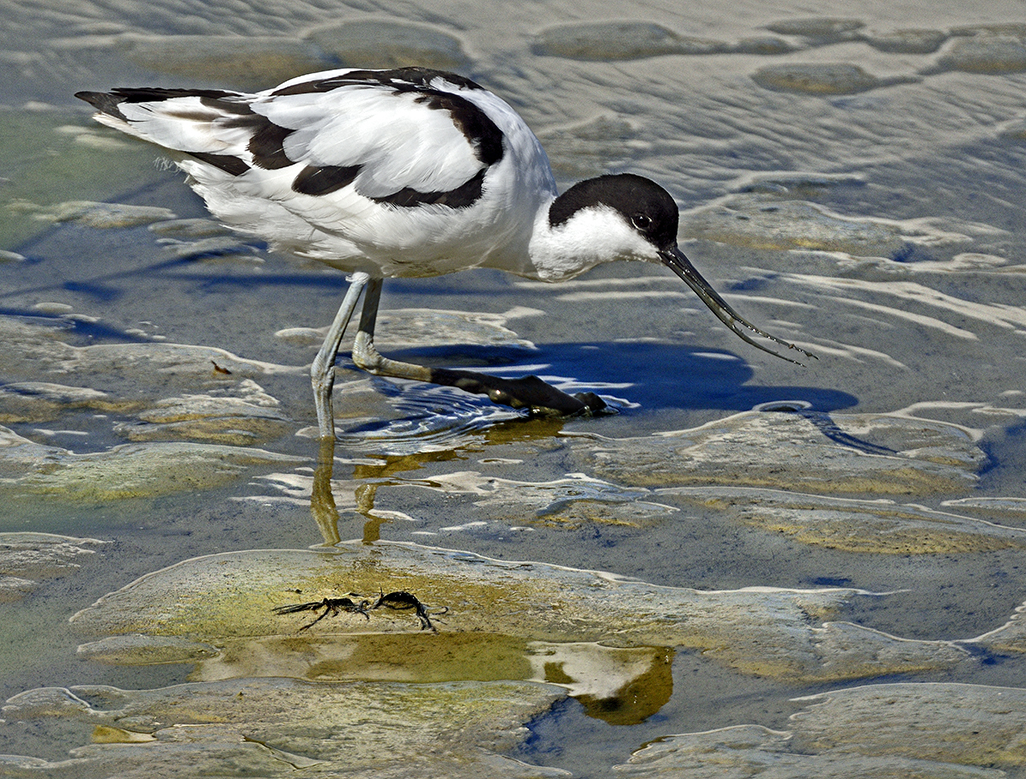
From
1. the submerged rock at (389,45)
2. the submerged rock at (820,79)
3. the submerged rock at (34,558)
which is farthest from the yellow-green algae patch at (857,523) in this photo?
the submerged rock at (389,45)

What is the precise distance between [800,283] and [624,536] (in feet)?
7.95

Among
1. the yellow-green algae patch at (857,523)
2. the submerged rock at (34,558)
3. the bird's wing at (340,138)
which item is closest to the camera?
the submerged rock at (34,558)

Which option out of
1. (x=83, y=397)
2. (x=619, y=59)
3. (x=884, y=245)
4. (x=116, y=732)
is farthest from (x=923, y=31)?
(x=116, y=732)

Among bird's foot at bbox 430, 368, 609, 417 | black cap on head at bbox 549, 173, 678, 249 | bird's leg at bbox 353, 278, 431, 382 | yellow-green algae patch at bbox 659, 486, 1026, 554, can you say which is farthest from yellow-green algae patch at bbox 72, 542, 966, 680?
black cap on head at bbox 549, 173, 678, 249

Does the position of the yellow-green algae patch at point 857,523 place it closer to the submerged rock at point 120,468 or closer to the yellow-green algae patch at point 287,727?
the yellow-green algae patch at point 287,727

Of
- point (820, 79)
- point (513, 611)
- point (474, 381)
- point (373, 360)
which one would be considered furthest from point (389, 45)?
point (513, 611)

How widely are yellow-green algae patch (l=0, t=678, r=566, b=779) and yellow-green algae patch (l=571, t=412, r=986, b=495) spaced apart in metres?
1.50

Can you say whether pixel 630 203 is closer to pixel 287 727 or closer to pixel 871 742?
pixel 871 742

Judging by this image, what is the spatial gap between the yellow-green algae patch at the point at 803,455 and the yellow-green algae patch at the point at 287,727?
4.92 feet

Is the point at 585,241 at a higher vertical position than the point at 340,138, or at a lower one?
lower

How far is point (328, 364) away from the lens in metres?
4.92

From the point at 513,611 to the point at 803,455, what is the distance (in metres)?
1.55

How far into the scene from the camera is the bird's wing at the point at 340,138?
4715 millimetres

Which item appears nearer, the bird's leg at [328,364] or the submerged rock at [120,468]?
the submerged rock at [120,468]
